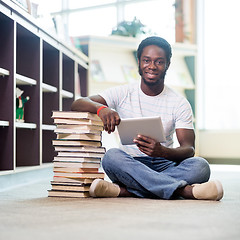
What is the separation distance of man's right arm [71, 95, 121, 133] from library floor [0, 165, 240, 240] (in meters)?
0.35

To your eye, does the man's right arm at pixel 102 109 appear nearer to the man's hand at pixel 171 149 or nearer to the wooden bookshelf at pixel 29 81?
the man's hand at pixel 171 149

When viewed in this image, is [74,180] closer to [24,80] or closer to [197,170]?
[197,170]

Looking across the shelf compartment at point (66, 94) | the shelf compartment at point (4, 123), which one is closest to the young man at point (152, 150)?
the shelf compartment at point (4, 123)

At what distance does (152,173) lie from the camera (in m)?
2.11

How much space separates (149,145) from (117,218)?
0.59 meters

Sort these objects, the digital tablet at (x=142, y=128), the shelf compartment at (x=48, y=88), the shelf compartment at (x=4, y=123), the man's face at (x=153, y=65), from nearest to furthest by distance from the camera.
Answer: the digital tablet at (x=142, y=128) < the man's face at (x=153, y=65) < the shelf compartment at (x=4, y=123) < the shelf compartment at (x=48, y=88)

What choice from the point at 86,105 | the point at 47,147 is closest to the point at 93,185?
the point at 86,105

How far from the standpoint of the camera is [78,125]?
2.19 m

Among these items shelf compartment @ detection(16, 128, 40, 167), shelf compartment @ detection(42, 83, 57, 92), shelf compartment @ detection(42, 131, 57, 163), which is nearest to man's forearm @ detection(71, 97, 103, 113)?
shelf compartment @ detection(16, 128, 40, 167)

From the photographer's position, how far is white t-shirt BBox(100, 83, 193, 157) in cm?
228

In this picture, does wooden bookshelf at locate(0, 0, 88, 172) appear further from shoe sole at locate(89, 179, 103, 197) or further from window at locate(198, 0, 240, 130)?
window at locate(198, 0, 240, 130)

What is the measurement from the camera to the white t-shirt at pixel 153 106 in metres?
2.28

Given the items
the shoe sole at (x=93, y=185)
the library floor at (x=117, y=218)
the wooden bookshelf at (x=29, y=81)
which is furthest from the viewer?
the wooden bookshelf at (x=29, y=81)

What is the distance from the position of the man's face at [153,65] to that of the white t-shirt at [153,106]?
91 millimetres
